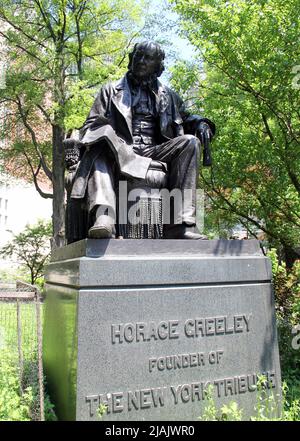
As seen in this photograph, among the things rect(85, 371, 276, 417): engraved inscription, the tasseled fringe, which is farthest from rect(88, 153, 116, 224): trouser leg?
rect(85, 371, 276, 417): engraved inscription

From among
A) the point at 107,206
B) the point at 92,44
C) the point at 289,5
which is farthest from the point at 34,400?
the point at 92,44

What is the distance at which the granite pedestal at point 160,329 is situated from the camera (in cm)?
327

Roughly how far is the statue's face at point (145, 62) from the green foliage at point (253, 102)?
2.16 meters

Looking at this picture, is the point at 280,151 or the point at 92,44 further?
the point at 92,44

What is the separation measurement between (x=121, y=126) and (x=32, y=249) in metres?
16.0

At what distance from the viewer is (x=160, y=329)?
3.47 meters

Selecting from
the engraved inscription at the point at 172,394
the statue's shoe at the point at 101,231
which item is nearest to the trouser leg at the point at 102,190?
the statue's shoe at the point at 101,231

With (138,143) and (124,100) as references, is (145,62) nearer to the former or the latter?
(124,100)

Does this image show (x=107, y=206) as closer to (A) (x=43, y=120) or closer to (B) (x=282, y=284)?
(B) (x=282, y=284)

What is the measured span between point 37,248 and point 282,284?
1457 centimetres

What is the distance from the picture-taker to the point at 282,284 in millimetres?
6574

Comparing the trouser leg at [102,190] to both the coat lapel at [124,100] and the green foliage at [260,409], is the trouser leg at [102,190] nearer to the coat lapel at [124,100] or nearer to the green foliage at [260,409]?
the coat lapel at [124,100]

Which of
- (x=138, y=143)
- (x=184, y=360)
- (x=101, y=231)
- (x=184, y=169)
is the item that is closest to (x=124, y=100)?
(x=138, y=143)

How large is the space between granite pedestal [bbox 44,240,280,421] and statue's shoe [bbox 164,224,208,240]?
171mm
